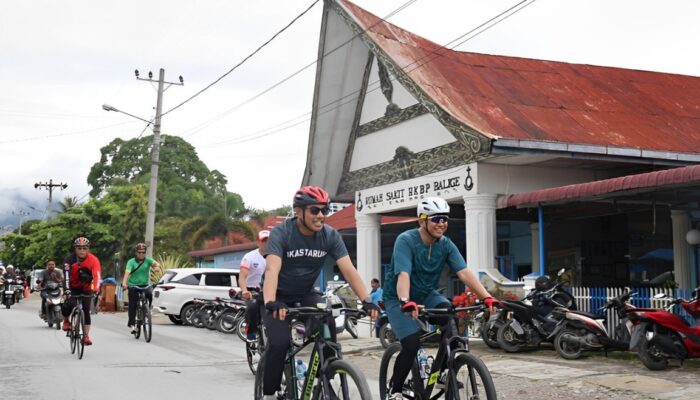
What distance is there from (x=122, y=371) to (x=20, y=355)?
2.88 meters

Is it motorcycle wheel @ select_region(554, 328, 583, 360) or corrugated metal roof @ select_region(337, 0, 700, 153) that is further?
corrugated metal roof @ select_region(337, 0, 700, 153)

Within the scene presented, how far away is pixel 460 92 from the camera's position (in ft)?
62.1

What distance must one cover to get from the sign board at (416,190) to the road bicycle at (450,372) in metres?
11.3

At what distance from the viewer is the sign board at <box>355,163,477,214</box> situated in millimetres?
18016

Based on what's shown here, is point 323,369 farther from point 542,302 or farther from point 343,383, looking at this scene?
point 542,302

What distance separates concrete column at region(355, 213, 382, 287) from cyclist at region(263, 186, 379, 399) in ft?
51.6

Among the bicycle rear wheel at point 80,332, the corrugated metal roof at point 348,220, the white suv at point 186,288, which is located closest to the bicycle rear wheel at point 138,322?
the bicycle rear wheel at point 80,332

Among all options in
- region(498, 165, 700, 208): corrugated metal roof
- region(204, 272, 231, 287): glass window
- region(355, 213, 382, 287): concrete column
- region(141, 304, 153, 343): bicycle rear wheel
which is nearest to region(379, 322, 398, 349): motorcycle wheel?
region(498, 165, 700, 208): corrugated metal roof

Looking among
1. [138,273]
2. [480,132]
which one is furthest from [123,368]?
[480,132]

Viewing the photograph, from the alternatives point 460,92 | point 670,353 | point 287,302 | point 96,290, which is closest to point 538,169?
point 460,92

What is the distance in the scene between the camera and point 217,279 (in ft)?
77.9

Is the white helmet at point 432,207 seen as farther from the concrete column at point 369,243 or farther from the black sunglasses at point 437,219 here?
the concrete column at point 369,243

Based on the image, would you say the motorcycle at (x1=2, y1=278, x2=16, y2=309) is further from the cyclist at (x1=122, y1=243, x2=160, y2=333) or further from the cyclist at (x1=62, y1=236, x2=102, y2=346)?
the cyclist at (x1=62, y1=236, x2=102, y2=346)

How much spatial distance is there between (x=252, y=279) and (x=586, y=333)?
16.3ft
